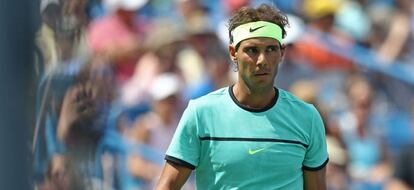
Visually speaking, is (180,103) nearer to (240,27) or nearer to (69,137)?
(69,137)

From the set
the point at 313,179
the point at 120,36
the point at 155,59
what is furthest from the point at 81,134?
the point at 313,179

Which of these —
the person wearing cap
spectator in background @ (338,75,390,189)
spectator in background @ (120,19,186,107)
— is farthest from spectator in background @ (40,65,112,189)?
spectator in background @ (338,75,390,189)

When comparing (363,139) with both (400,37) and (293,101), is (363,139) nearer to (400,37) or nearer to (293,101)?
(400,37)

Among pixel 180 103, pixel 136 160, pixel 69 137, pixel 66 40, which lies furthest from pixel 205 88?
pixel 66 40

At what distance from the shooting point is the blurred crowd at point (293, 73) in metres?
6.46

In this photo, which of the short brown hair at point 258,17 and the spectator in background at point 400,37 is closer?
the short brown hair at point 258,17

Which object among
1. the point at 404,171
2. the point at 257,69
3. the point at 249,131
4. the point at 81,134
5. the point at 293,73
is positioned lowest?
the point at 404,171

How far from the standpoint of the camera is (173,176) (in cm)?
341

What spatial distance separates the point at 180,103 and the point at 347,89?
116 centimetres

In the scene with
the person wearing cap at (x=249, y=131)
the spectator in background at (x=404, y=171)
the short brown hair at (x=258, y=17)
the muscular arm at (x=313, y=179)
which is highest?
the short brown hair at (x=258, y=17)

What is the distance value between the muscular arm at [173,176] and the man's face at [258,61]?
385 mm

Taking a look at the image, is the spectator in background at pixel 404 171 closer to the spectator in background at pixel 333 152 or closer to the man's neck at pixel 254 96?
the spectator in background at pixel 333 152

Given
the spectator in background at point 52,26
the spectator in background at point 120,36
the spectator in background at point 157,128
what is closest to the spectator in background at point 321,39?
the spectator in background at point 157,128

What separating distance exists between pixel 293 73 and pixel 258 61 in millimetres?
3290
